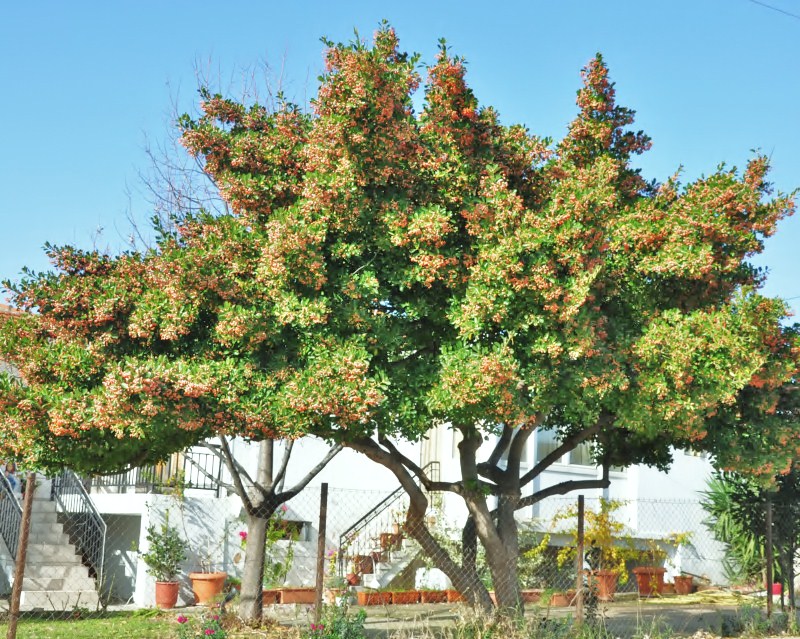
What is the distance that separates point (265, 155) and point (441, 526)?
10151 millimetres

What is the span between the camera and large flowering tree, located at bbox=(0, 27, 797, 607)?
8.15 metres

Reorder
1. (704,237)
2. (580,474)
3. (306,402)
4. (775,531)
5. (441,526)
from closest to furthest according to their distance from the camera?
(306,402)
(704,237)
(775,531)
(441,526)
(580,474)

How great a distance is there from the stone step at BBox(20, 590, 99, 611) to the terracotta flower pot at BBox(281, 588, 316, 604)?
2.97 metres

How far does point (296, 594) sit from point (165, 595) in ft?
7.07

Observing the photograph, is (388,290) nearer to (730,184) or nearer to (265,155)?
(265,155)

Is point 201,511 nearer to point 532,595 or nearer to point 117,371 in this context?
point 532,595

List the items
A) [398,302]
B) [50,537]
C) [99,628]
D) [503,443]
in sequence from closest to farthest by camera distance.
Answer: [398,302] < [503,443] < [99,628] < [50,537]

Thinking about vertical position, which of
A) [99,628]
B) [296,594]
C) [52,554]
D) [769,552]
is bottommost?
[99,628]

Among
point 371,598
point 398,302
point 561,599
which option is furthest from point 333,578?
point 398,302

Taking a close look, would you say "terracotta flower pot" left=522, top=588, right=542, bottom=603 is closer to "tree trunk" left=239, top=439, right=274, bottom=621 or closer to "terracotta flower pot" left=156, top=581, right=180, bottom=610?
"tree trunk" left=239, top=439, right=274, bottom=621

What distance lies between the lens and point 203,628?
9078 millimetres

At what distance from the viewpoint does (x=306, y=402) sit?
7.89m

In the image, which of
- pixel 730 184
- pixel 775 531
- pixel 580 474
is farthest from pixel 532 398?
pixel 580 474

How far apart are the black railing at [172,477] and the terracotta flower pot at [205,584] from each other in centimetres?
161
